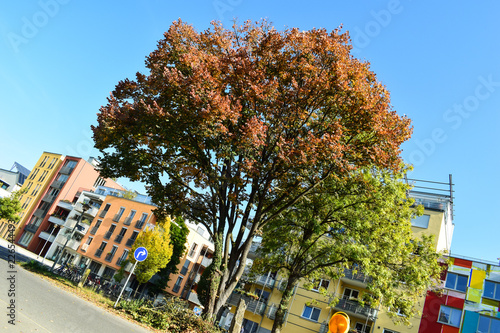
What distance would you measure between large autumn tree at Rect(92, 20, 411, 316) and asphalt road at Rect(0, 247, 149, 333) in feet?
12.1

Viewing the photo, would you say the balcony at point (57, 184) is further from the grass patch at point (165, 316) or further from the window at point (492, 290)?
the window at point (492, 290)

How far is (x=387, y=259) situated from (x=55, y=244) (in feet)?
170

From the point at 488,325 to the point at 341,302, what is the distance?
35.8 ft

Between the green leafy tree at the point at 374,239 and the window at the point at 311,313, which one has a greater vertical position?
the green leafy tree at the point at 374,239

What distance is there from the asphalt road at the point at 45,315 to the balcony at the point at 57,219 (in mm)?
47159

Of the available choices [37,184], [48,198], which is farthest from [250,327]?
[37,184]

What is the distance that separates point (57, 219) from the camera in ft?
176

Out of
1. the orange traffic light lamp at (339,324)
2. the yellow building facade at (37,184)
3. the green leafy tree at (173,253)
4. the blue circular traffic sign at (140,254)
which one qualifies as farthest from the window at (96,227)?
the orange traffic light lamp at (339,324)

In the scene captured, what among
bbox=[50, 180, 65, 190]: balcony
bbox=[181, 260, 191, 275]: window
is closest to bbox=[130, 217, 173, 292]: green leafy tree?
bbox=[181, 260, 191, 275]: window

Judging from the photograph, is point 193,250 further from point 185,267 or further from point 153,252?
point 153,252

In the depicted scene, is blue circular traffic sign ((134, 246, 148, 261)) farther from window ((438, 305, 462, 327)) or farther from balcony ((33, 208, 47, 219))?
balcony ((33, 208, 47, 219))

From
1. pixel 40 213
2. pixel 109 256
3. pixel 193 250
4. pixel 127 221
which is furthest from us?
pixel 40 213

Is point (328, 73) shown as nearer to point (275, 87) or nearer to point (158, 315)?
point (275, 87)

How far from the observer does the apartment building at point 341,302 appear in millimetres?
27016
